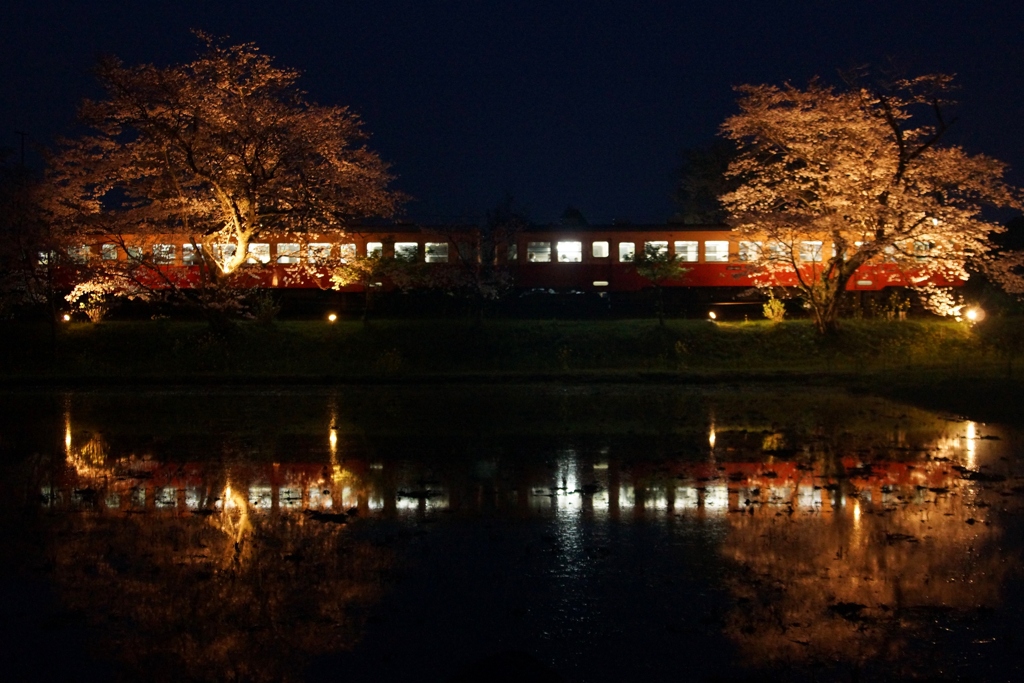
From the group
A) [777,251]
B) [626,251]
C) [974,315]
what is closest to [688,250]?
[626,251]

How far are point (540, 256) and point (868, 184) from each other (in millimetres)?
11797

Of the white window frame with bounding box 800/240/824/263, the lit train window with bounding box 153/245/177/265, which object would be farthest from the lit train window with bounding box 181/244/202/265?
the white window frame with bounding box 800/240/824/263

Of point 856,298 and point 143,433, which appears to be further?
point 856,298

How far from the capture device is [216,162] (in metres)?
24.2

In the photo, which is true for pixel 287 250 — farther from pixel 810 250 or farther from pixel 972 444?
pixel 972 444

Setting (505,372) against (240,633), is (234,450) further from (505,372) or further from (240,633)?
(505,372)

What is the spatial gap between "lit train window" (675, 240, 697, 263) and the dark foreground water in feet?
65.3

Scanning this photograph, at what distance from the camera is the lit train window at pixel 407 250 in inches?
1182

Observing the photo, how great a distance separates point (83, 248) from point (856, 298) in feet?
76.3

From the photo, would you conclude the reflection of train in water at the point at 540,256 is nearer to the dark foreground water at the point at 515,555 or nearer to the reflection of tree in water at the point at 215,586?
the dark foreground water at the point at 515,555

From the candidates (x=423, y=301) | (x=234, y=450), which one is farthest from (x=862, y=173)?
(x=234, y=450)

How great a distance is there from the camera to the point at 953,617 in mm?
5305

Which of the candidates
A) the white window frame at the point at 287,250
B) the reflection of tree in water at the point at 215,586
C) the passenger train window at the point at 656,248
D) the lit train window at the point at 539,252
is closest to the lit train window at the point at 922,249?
the passenger train window at the point at 656,248

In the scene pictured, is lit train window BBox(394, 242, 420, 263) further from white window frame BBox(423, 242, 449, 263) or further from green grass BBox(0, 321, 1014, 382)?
green grass BBox(0, 321, 1014, 382)
